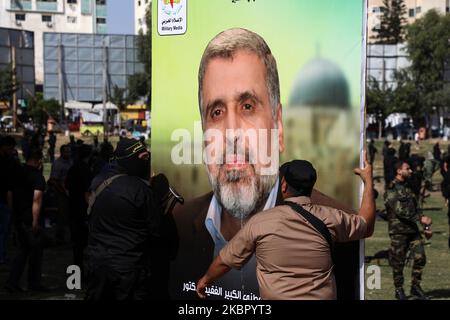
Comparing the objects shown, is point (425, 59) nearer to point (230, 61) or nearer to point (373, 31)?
point (373, 31)

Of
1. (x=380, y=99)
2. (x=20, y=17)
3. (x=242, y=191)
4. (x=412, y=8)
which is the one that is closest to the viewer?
(x=242, y=191)

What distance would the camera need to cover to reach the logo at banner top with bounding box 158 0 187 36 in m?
5.21

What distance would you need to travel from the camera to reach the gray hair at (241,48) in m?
4.76

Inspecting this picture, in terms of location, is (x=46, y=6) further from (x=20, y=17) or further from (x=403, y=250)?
(x=403, y=250)

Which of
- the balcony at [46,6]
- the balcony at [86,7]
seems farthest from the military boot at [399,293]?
the balcony at [46,6]

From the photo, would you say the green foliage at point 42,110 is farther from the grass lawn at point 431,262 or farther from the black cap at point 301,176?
the black cap at point 301,176

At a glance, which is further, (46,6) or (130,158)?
(46,6)

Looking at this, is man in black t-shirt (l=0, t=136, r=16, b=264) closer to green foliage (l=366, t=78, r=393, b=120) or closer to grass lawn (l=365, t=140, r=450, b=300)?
grass lawn (l=365, t=140, r=450, b=300)

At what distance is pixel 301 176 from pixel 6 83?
179 feet

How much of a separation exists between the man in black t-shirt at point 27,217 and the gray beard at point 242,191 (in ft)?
14.4

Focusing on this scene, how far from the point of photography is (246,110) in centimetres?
488

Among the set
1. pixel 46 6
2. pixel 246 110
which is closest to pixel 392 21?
pixel 46 6

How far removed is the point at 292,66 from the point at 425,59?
6447cm

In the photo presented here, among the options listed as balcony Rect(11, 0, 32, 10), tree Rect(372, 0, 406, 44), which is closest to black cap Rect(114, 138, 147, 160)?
balcony Rect(11, 0, 32, 10)
